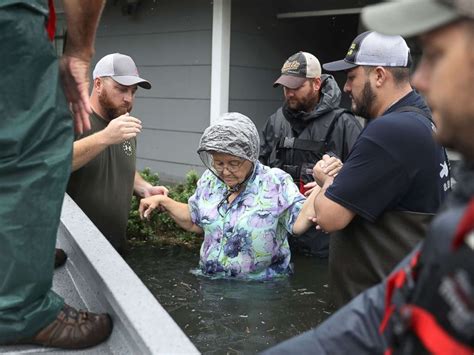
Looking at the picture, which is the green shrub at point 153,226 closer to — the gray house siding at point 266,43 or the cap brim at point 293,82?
the cap brim at point 293,82

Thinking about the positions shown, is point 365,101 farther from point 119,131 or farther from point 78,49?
point 78,49

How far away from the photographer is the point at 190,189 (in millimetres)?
6238

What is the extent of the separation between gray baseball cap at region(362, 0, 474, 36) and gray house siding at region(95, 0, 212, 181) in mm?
7526

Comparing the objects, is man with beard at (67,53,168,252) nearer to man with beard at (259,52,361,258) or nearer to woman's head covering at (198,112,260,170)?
woman's head covering at (198,112,260,170)

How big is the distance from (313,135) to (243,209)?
171 centimetres

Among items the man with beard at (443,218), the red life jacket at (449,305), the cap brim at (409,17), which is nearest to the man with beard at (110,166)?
the cap brim at (409,17)

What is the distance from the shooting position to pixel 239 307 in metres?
3.68

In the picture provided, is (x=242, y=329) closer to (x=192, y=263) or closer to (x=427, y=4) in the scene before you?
(x=192, y=263)

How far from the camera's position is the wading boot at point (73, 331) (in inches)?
80.3

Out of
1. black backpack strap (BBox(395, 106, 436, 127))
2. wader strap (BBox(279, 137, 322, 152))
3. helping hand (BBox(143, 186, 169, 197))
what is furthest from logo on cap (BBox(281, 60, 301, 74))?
black backpack strap (BBox(395, 106, 436, 127))

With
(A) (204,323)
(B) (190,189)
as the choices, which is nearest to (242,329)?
(A) (204,323)

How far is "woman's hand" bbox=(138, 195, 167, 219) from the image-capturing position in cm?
414

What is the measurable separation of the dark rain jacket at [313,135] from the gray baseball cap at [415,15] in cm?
392

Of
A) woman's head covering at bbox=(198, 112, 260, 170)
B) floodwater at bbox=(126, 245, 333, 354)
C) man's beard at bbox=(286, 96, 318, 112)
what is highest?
man's beard at bbox=(286, 96, 318, 112)
